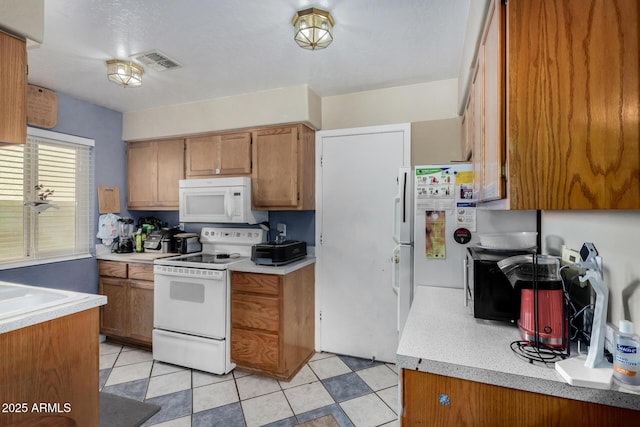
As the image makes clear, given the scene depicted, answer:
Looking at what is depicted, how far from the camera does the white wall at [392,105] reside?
103 inches

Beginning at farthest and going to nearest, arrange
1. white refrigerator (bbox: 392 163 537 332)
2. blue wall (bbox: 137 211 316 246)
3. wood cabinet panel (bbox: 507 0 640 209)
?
1. blue wall (bbox: 137 211 316 246)
2. white refrigerator (bbox: 392 163 537 332)
3. wood cabinet panel (bbox: 507 0 640 209)

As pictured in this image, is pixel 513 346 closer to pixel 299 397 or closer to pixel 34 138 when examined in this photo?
pixel 299 397

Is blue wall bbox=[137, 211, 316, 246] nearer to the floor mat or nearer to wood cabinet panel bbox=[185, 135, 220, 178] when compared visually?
wood cabinet panel bbox=[185, 135, 220, 178]

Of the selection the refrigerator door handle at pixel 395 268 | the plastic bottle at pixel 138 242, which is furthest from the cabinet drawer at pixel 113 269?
the refrigerator door handle at pixel 395 268

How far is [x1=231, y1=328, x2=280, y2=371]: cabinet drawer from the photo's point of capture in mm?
2447

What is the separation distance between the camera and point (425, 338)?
3.95 ft

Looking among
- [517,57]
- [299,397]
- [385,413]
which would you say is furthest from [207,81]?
[385,413]

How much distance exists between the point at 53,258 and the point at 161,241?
88 cm

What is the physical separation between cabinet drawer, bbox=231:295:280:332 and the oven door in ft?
0.28

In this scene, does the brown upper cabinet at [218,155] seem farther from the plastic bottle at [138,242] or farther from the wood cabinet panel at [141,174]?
the plastic bottle at [138,242]

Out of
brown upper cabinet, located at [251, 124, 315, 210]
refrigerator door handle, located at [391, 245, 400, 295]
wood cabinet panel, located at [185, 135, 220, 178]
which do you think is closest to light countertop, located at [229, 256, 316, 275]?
brown upper cabinet, located at [251, 124, 315, 210]

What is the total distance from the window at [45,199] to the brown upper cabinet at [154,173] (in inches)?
15.3

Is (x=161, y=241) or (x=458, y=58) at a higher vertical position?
(x=458, y=58)

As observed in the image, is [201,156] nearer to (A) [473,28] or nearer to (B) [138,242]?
(B) [138,242]
